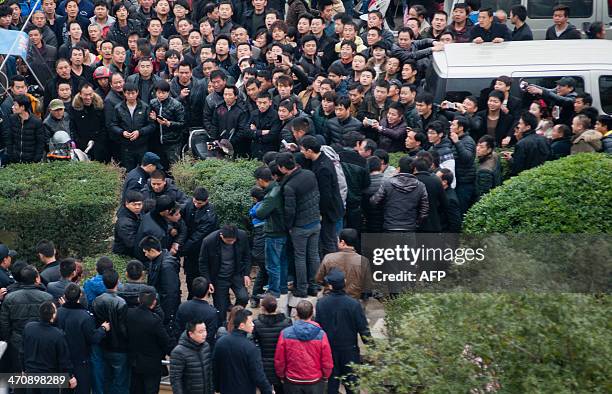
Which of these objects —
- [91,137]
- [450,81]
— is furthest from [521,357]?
[91,137]

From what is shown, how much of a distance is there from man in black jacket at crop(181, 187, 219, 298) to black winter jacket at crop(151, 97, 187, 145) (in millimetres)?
3237

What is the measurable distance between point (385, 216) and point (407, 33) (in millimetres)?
4957

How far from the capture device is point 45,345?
40.1 ft

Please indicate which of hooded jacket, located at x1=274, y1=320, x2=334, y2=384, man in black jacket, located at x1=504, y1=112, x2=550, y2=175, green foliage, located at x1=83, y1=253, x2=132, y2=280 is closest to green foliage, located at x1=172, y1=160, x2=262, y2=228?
green foliage, located at x1=83, y1=253, x2=132, y2=280

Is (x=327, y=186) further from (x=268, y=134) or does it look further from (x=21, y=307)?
(x=21, y=307)

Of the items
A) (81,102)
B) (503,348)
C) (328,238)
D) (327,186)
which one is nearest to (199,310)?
(327,186)

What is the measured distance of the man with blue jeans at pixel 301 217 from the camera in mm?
14156

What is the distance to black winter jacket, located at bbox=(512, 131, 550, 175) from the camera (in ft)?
50.8

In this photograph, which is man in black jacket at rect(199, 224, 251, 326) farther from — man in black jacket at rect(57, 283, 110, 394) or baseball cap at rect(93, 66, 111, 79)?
baseball cap at rect(93, 66, 111, 79)

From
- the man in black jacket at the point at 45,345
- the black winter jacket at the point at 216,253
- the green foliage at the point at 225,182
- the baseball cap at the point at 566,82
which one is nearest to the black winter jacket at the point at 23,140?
the green foliage at the point at 225,182

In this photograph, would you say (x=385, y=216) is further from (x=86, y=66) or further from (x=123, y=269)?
(x=86, y=66)

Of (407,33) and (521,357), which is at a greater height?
(407,33)

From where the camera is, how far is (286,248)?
14.6 metres

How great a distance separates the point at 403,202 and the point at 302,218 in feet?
3.83
